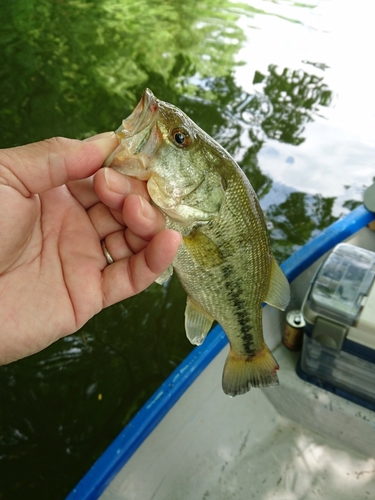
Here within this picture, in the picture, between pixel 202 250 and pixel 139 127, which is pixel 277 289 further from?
pixel 139 127

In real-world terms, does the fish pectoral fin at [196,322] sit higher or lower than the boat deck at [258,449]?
higher

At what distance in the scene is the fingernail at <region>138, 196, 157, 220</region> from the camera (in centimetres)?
159

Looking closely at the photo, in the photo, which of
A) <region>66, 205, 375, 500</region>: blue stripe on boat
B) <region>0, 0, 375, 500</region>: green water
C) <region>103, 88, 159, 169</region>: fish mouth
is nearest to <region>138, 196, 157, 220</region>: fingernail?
<region>103, 88, 159, 169</region>: fish mouth

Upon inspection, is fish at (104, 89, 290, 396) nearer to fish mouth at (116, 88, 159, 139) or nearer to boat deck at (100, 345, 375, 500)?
fish mouth at (116, 88, 159, 139)

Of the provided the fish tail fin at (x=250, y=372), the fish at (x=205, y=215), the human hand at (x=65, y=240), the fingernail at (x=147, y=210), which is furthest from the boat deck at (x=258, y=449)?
the fingernail at (x=147, y=210)

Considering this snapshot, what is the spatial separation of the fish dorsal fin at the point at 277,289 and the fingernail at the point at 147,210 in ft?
1.98

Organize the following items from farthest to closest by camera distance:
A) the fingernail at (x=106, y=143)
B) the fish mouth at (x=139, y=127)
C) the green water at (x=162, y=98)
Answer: the green water at (x=162, y=98)
the fingernail at (x=106, y=143)
the fish mouth at (x=139, y=127)

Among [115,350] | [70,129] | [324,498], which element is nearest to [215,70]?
[70,129]

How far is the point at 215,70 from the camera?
805cm

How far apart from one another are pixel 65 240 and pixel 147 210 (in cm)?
44

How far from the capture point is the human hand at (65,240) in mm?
1587

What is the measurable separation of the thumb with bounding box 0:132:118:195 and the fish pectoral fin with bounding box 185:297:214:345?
2.62 ft

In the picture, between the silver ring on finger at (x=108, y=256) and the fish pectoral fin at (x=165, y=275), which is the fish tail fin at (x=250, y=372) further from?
the silver ring on finger at (x=108, y=256)

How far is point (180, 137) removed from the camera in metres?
1.56
